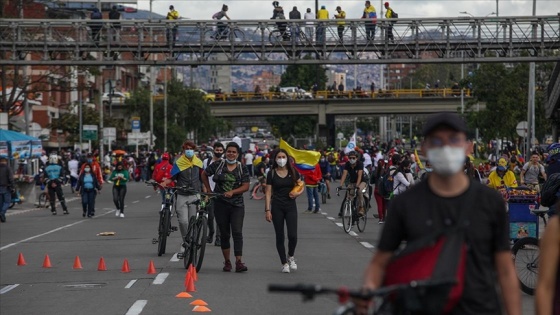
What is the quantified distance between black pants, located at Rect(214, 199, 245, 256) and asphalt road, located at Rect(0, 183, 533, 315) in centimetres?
A: 45

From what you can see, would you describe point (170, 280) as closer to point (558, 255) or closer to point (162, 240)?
point (162, 240)

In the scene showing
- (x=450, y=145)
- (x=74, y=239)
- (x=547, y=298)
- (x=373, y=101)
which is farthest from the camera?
(x=373, y=101)

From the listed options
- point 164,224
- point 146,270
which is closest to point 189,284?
point 146,270

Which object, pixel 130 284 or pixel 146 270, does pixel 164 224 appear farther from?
pixel 130 284

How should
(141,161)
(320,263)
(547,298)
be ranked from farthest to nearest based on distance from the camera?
(141,161) → (320,263) → (547,298)

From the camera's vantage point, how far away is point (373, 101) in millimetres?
97938

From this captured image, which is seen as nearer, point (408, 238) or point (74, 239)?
point (408, 238)

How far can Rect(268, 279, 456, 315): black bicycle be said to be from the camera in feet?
16.0

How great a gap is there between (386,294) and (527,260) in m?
10.1

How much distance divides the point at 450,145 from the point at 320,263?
44.9 ft

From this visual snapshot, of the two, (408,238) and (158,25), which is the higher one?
(158,25)

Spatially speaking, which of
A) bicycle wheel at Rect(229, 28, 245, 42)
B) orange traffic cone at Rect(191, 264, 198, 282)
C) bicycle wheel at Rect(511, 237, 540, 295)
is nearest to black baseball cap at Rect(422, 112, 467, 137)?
bicycle wheel at Rect(511, 237, 540, 295)

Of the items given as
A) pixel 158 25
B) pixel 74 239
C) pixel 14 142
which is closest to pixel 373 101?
pixel 158 25

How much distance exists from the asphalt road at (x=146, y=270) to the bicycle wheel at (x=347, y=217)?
304 millimetres
